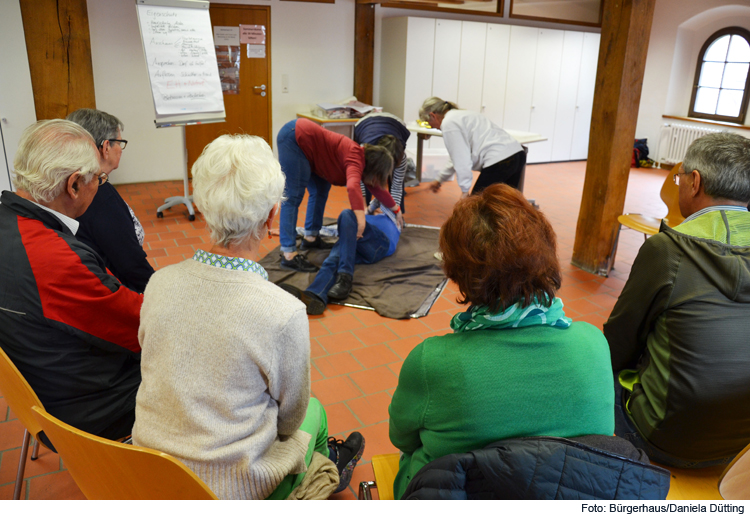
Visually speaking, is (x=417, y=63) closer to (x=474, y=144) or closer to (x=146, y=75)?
(x=474, y=144)

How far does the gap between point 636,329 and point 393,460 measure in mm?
890

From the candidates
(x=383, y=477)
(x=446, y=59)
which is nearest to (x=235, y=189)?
(x=383, y=477)

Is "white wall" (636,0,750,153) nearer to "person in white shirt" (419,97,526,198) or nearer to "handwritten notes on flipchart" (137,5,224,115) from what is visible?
"person in white shirt" (419,97,526,198)

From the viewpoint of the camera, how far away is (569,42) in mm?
8234

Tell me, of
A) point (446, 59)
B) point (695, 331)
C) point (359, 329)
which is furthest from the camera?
point (446, 59)

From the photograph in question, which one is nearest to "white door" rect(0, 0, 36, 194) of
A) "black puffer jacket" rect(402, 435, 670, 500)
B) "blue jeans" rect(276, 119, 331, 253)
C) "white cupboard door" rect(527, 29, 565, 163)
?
"blue jeans" rect(276, 119, 331, 253)

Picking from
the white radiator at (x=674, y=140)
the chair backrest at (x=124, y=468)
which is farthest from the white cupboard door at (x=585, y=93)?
the chair backrest at (x=124, y=468)

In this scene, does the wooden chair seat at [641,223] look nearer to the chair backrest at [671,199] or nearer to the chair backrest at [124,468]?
the chair backrest at [671,199]

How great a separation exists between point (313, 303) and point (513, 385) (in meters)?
2.44

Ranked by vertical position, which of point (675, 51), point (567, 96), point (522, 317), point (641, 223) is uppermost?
point (675, 51)

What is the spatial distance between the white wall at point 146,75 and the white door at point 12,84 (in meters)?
1.02

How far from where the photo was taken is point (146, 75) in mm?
6316
